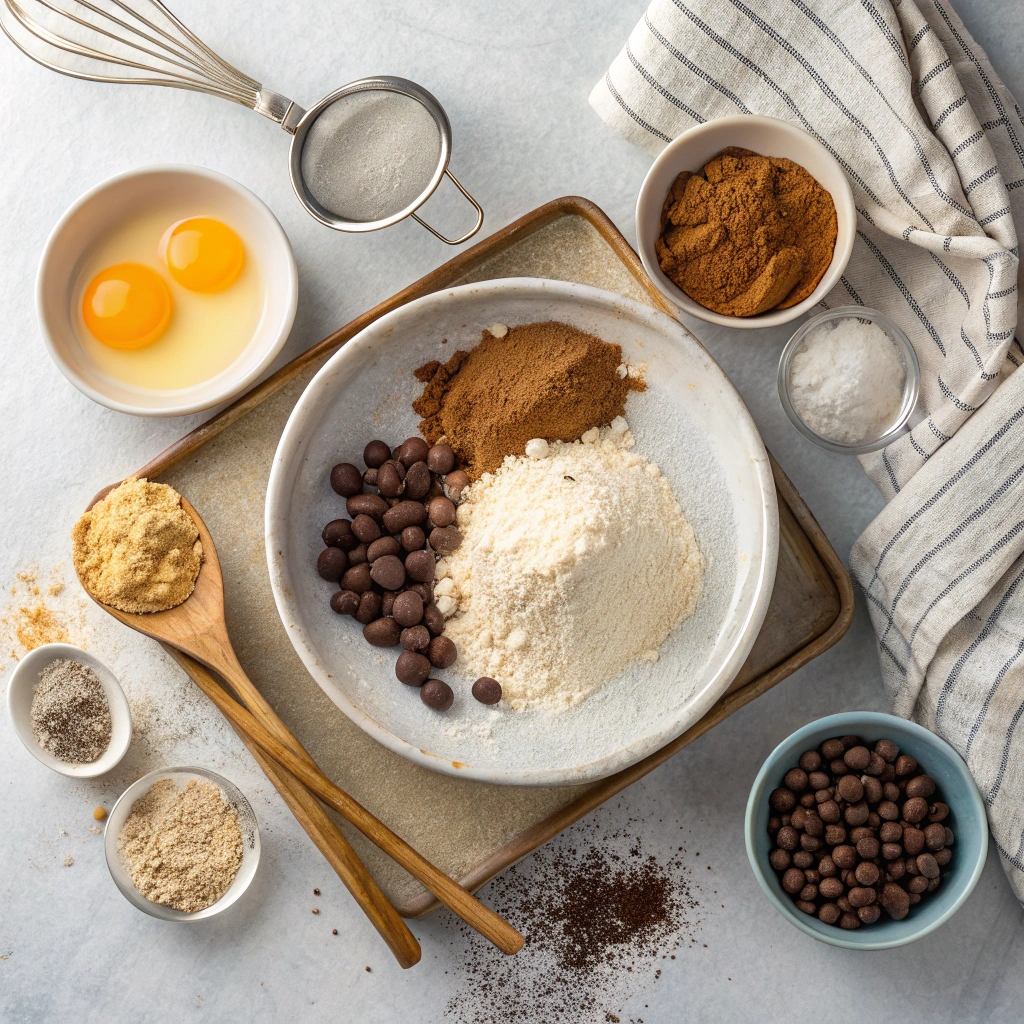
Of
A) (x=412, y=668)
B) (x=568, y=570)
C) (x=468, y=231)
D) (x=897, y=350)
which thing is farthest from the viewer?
(x=468, y=231)

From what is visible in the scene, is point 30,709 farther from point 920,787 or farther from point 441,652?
point 920,787

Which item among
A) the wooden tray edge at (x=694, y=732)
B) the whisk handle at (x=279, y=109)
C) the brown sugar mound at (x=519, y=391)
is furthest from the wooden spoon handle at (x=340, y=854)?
the whisk handle at (x=279, y=109)

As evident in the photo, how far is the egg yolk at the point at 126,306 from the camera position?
1.70m

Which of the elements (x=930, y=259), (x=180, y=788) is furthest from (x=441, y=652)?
(x=930, y=259)

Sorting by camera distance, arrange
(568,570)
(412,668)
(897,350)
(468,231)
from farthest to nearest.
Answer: (468,231), (897,350), (412,668), (568,570)

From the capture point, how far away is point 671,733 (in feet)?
5.03

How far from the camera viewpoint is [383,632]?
5.17 ft

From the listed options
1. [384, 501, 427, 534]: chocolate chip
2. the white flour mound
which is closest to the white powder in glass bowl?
the white flour mound

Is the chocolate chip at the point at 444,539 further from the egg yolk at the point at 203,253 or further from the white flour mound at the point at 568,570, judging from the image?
the egg yolk at the point at 203,253

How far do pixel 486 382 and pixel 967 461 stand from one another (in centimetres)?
92

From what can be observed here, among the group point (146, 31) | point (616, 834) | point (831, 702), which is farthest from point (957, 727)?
point (146, 31)

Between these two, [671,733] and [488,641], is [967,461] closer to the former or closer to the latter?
[671,733]

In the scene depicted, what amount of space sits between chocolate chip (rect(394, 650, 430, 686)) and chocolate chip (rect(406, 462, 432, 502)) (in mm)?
296

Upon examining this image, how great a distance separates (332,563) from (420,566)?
6.9 inches
